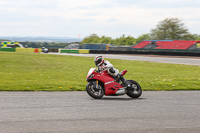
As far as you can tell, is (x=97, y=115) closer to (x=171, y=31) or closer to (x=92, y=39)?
(x=171, y=31)

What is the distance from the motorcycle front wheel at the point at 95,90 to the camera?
9062 mm

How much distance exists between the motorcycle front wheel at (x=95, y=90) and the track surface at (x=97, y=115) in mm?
181

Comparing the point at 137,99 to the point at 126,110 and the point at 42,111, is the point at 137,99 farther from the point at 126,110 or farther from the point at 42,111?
the point at 42,111

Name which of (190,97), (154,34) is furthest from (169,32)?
(190,97)

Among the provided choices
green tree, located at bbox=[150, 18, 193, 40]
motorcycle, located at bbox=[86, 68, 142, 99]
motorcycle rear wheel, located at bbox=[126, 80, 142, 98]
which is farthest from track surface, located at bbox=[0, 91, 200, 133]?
green tree, located at bbox=[150, 18, 193, 40]

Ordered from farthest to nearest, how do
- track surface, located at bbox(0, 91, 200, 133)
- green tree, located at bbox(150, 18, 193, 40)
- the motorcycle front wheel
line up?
green tree, located at bbox(150, 18, 193, 40) → the motorcycle front wheel → track surface, located at bbox(0, 91, 200, 133)

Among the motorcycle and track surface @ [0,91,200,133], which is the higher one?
the motorcycle

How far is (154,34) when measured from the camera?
120 metres

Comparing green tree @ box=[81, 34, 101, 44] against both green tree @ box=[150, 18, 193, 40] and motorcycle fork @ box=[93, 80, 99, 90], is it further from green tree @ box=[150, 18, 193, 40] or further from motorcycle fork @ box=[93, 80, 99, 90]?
motorcycle fork @ box=[93, 80, 99, 90]

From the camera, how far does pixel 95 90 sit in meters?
9.16

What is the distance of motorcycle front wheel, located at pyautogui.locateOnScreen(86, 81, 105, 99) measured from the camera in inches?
357

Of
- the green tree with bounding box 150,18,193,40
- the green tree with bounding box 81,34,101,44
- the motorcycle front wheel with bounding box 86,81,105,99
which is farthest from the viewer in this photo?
the green tree with bounding box 81,34,101,44

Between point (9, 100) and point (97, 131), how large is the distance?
152 inches

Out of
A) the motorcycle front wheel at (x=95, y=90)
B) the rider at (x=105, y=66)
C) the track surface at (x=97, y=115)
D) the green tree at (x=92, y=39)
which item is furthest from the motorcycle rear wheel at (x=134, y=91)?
the green tree at (x=92, y=39)
